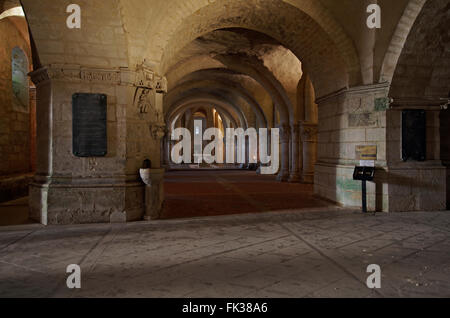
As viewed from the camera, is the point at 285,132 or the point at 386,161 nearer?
the point at 386,161

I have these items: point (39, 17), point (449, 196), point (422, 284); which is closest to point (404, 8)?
point (449, 196)

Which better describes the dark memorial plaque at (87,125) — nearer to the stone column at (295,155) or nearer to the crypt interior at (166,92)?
the crypt interior at (166,92)

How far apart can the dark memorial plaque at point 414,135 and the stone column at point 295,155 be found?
611cm

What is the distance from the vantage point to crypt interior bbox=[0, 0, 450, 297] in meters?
3.55

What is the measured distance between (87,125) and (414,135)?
6822 mm

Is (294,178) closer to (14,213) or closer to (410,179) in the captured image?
(410,179)

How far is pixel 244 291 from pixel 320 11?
21.2 feet

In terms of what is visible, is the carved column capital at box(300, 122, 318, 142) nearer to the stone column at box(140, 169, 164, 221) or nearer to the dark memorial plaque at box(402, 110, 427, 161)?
the dark memorial plaque at box(402, 110, 427, 161)

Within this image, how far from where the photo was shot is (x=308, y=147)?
12.7 m

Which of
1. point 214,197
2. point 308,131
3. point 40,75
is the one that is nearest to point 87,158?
point 40,75

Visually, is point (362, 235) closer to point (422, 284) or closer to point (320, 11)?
point (422, 284)

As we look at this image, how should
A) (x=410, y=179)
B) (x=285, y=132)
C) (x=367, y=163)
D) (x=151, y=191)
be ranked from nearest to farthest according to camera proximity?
(x=151, y=191) → (x=367, y=163) → (x=410, y=179) → (x=285, y=132)

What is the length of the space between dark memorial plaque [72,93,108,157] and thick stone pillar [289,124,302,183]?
8.92 metres

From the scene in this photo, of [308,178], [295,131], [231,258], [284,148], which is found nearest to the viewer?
[231,258]
